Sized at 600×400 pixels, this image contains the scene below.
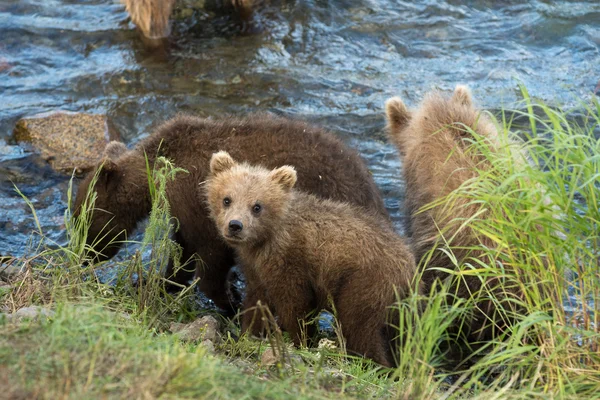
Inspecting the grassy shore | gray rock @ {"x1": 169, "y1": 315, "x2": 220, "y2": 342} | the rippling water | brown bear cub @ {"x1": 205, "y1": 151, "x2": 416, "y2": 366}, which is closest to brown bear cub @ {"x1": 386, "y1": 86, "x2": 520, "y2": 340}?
the grassy shore

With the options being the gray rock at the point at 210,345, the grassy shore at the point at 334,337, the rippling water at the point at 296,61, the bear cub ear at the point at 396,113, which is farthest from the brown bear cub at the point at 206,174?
the rippling water at the point at 296,61

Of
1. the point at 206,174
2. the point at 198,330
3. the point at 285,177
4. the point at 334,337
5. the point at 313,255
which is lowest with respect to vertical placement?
the point at 334,337

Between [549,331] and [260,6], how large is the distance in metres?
7.81

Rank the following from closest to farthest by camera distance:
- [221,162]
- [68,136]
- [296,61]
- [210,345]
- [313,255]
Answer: [210,345]
[313,255]
[221,162]
[68,136]
[296,61]

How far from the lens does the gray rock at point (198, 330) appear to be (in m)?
5.26

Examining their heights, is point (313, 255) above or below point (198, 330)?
above

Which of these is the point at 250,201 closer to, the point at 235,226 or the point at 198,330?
the point at 235,226

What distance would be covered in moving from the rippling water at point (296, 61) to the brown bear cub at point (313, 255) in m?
2.64

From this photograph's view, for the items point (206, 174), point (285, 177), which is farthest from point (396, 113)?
point (285, 177)

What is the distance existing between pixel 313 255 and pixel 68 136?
13.2 ft

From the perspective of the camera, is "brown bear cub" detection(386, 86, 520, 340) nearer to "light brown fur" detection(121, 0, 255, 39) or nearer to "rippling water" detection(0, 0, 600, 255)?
"rippling water" detection(0, 0, 600, 255)

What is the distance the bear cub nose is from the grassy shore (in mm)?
529

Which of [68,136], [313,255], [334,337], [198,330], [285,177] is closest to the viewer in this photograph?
[198,330]

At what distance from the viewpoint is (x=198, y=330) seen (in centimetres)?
545
